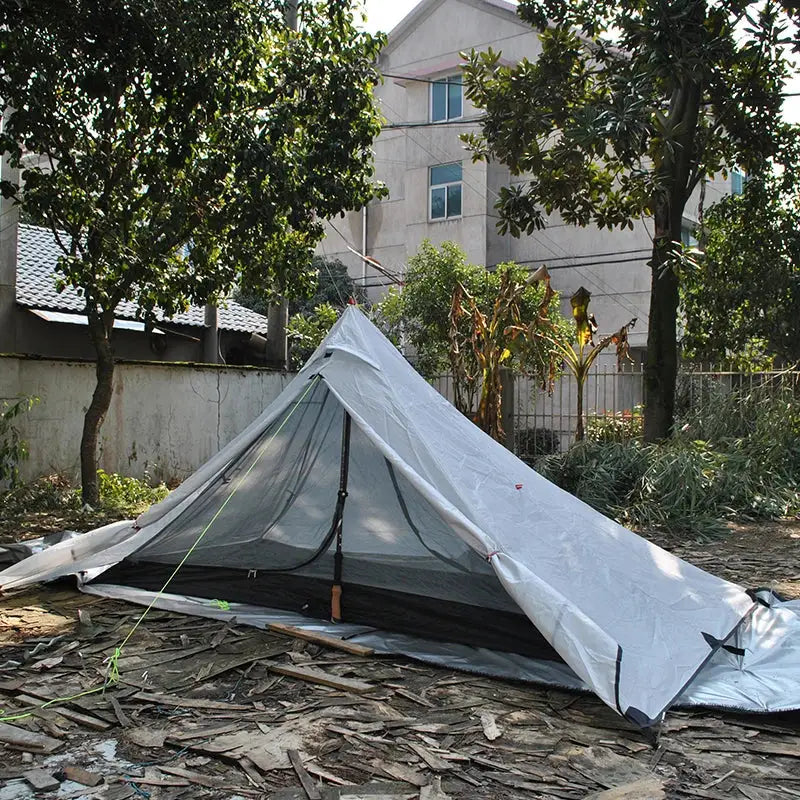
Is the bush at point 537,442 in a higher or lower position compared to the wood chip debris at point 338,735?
higher

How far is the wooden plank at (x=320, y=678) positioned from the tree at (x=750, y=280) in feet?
32.6

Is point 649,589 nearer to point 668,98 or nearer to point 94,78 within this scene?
point 94,78

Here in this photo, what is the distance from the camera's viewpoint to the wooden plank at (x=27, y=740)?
10.4 feet

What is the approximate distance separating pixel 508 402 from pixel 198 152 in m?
5.46

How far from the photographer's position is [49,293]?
44.0ft

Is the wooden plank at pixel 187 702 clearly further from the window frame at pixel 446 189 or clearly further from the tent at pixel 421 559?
the window frame at pixel 446 189

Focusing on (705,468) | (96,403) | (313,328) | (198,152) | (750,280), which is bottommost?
(705,468)

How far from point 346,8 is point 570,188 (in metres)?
3.37

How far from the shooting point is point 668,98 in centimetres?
980

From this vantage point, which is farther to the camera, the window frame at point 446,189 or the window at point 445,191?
the window at point 445,191

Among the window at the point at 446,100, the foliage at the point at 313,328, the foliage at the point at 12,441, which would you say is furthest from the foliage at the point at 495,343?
the window at the point at 446,100

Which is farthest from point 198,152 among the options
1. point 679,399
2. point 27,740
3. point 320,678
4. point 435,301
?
point 435,301

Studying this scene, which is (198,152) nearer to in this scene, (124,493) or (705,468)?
(124,493)

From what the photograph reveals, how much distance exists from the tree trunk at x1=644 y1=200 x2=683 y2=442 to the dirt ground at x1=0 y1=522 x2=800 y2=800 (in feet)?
21.3
